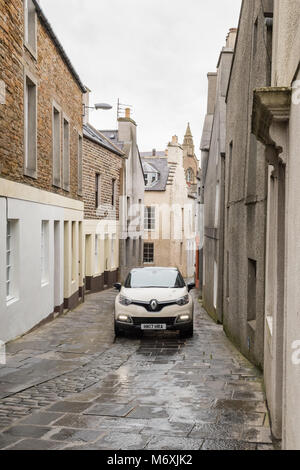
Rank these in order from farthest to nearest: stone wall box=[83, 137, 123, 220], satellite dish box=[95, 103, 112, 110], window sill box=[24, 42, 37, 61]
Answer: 1. satellite dish box=[95, 103, 112, 110]
2. stone wall box=[83, 137, 123, 220]
3. window sill box=[24, 42, 37, 61]

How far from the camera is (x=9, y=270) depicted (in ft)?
39.6

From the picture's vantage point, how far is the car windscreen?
14039 mm

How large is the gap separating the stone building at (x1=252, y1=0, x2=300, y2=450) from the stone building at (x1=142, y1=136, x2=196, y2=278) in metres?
41.1

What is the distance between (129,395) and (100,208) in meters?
19.9

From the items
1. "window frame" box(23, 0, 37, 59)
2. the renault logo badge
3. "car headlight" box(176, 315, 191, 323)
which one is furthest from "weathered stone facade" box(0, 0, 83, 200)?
"car headlight" box(176, 315, 191, 323)

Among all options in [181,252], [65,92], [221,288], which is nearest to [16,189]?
[65,92]

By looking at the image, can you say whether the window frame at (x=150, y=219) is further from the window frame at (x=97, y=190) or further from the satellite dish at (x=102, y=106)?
the satellite dish at (x=102, y=106)

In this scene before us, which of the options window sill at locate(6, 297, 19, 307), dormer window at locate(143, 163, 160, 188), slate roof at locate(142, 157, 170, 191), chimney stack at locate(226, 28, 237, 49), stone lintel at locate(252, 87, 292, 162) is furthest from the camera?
dormer window at locate(143, 163, 160, 188)

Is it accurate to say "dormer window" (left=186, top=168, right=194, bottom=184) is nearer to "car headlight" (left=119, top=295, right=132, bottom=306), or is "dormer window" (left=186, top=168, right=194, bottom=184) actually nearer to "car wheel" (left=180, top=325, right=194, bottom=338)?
"car wheel" (left=180, top=325, right=194, bottom=338)

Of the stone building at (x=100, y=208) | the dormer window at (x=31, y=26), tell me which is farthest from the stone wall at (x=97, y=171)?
the dormer window at (x=31, y=26)

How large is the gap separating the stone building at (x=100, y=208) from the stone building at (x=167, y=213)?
15.4 meters

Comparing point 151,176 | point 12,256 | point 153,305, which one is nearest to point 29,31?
point 12,256

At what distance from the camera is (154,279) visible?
1438cm

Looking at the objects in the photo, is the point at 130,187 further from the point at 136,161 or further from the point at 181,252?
the point at 181,252
